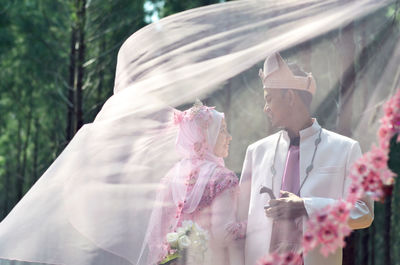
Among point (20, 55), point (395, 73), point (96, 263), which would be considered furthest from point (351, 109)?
point (20, 55)

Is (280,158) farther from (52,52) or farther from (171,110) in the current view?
(52,52)

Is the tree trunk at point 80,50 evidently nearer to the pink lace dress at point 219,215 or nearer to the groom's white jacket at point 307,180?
the pink lace dress at point 219,215

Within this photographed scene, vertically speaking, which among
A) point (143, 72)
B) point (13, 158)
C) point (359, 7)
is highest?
point (359, 7)

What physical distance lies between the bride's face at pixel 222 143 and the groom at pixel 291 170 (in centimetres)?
25

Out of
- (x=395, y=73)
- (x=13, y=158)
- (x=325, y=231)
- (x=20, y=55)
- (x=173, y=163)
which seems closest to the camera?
(x=325, y=231)

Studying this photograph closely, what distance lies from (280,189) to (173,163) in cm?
68

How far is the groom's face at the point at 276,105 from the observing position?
364 centimetres

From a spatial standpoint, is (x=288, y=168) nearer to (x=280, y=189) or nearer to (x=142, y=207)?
(x=280, y=189)

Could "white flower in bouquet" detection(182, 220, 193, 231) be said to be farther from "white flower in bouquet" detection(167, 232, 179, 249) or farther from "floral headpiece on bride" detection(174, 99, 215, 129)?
"floral headpiece on bride" detection(174, 99, 215, 129)

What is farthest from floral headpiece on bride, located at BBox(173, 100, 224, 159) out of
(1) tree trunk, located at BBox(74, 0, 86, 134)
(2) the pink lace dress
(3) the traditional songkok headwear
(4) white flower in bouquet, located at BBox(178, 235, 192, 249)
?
(1) tree trunk, located at BBox(74, 0, 86, 134)

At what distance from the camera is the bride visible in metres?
3.83

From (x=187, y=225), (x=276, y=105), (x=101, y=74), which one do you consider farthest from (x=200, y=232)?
(x=101, y=74)

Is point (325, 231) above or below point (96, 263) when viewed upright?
above

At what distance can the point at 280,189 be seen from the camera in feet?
12.3
